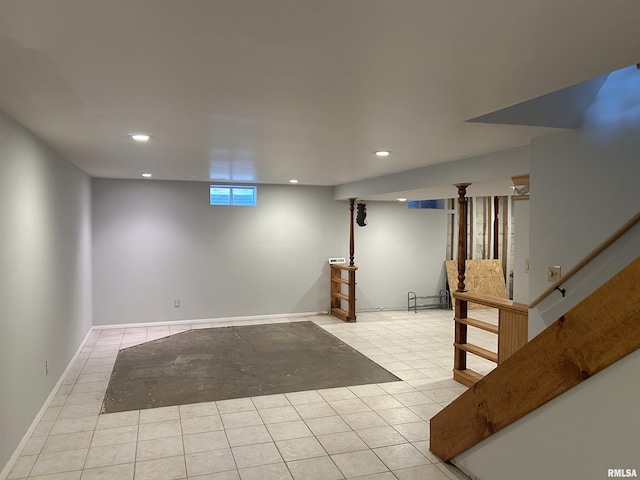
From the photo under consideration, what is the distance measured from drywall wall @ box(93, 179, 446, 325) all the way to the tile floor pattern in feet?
6.58

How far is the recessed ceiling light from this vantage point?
328 cm

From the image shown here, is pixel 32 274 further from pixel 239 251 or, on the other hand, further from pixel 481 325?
pixel 239 251

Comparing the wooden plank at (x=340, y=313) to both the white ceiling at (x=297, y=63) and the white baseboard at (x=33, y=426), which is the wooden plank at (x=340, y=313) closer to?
A: the white baseboard at (x=33, y=426)

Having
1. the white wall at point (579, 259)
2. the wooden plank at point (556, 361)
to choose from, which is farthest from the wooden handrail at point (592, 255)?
the wooden plank at point (556, 361)

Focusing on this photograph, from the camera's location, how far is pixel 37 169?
340 centimetres

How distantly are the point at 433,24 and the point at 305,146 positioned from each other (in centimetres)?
234

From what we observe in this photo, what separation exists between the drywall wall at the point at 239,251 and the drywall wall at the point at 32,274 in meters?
1.56

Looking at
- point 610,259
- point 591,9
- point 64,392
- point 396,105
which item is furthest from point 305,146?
point 64,392

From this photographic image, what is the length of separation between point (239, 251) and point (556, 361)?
573 centimetres

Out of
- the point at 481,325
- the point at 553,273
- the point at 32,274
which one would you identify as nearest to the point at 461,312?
the point at 481,325

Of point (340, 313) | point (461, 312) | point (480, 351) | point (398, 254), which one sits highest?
point (398, 254)

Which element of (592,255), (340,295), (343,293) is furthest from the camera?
(343,293)

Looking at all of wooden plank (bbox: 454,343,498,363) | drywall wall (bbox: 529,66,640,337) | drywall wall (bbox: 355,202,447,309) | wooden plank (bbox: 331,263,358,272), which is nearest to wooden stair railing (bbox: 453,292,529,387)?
wooden plank (bbox: 454,343,498,363)

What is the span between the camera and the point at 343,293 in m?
7.65
